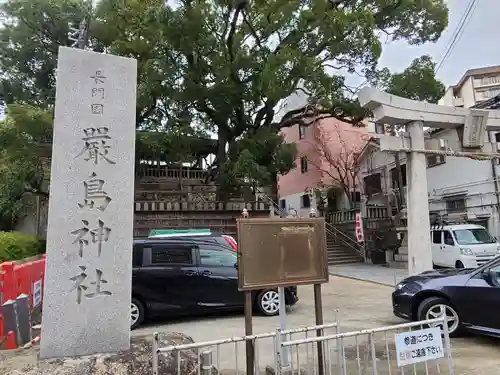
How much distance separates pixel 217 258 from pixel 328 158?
15.6 metres

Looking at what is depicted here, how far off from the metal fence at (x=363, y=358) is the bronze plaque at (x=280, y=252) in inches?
24.6

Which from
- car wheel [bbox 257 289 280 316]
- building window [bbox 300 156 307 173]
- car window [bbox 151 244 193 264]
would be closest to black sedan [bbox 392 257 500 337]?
car wheel [bbox 257 289 280 316]

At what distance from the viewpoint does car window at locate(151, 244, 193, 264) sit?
7.67m

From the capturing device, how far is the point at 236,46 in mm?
16234

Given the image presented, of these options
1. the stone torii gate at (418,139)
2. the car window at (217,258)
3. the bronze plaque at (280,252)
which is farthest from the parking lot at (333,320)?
the stone torii gate at (418,139)

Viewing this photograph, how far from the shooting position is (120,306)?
3709mm

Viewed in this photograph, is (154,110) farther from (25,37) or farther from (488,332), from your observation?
(488,332)

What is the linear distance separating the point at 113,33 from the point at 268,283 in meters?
15.7

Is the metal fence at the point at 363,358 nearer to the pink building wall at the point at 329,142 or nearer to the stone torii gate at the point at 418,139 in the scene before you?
the stone torii gate at the point at 418,139

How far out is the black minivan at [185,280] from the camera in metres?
7.38

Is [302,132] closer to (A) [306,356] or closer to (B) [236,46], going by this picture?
(B) [236,46]

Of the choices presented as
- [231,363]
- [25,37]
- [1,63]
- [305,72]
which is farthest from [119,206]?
[1,63]

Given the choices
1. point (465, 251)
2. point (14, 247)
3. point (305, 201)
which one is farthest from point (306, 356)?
point (305, 201)

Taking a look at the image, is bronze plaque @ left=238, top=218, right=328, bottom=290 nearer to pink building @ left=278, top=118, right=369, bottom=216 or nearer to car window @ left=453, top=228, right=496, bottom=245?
car window @ left=453, top=228, right=496, bottom=245
